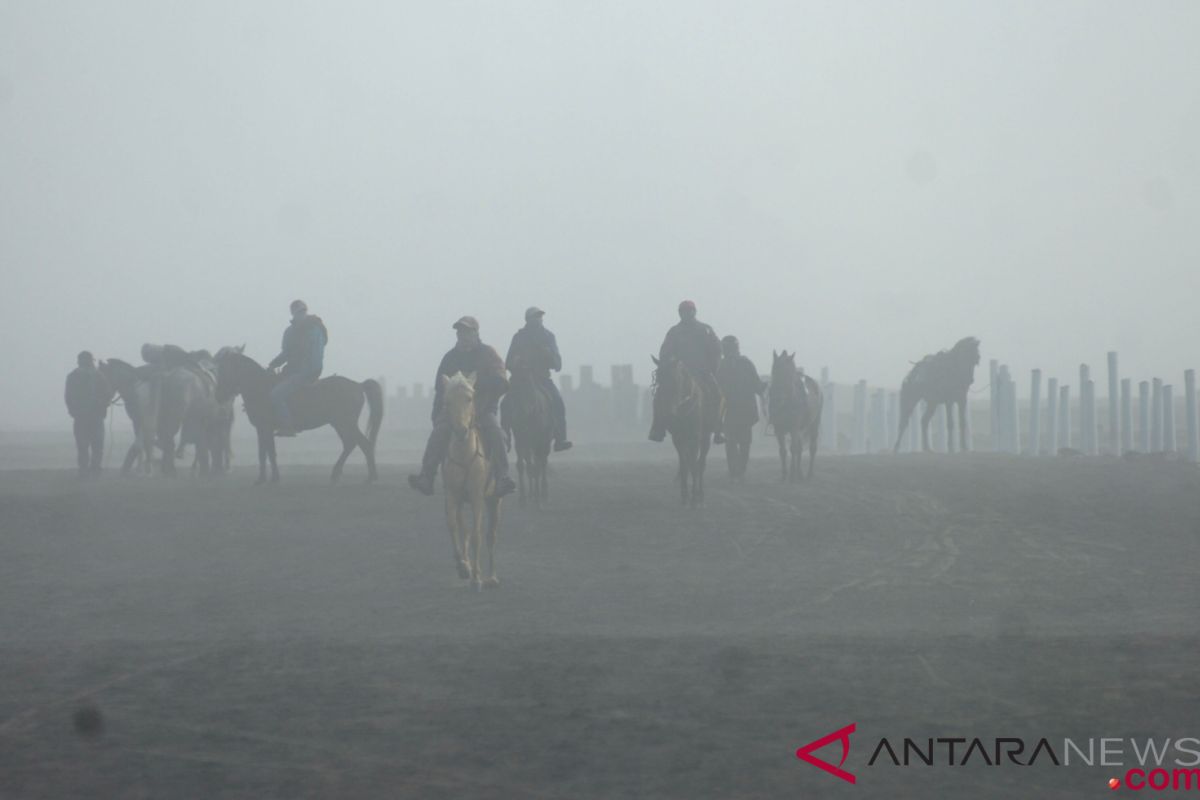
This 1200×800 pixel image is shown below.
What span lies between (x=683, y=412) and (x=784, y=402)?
4.54 m

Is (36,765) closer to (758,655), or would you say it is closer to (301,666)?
(301,666)

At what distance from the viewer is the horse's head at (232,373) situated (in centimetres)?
2291

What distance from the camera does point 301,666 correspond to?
32.0 ft

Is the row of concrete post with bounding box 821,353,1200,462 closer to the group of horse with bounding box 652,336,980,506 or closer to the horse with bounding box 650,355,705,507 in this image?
the group of horse with bounding box 652,336,980,506

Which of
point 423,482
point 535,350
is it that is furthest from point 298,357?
point 423,482

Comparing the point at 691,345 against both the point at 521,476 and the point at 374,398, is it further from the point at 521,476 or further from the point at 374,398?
the point at 374,398

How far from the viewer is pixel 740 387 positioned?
2334cm

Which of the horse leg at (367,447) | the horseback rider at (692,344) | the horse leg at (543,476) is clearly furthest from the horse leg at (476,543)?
the horse leg at (367,447)

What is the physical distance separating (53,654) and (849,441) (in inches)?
1688

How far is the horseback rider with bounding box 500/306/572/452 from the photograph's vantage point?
18422 mm

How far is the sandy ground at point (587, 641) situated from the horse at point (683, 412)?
0.84m

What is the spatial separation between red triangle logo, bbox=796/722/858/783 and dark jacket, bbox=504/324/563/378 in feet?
36.4

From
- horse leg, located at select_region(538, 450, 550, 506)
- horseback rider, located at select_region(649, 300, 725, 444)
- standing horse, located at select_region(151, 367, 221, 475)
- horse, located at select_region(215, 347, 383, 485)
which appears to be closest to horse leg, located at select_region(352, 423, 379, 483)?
horse, located at select_region(215, 347, 383, 485)

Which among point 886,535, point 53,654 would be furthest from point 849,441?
point 53,654
